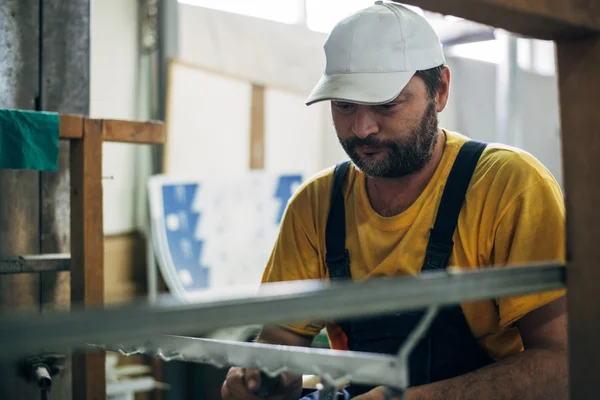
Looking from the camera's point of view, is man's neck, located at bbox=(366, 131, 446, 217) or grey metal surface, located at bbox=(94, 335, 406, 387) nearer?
grey metal surface, located at bbox=(94, 335, 406, 387)

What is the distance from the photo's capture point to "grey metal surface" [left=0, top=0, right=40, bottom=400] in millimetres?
1990

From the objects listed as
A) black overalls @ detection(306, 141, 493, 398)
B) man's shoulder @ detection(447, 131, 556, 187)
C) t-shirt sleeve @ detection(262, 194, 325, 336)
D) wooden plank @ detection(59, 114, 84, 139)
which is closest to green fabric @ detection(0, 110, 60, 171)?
wooden plank @ detection(59, 114, 84, 139)

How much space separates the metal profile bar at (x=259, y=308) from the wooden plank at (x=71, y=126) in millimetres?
1289

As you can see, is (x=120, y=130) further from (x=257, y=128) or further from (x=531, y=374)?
(x=257, y=128)

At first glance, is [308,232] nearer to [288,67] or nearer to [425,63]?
[425,63]

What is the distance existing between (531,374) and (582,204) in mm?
713

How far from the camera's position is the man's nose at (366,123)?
1791 mm

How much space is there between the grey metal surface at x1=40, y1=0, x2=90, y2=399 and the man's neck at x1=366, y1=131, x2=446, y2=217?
3.04 ft

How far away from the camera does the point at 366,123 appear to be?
1792 mm

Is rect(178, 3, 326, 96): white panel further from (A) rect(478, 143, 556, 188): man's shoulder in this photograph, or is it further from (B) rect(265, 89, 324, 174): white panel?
(A) rect(478, 143, 556, 188): man's shoulder

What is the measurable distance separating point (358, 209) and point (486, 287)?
42.8 inches

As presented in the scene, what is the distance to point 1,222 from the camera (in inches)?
78.4

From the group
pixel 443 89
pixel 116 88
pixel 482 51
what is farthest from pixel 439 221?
pixel 482 51

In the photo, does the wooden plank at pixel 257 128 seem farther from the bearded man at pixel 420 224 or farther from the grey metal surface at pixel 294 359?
the grey metal surface at pixel 294 359
